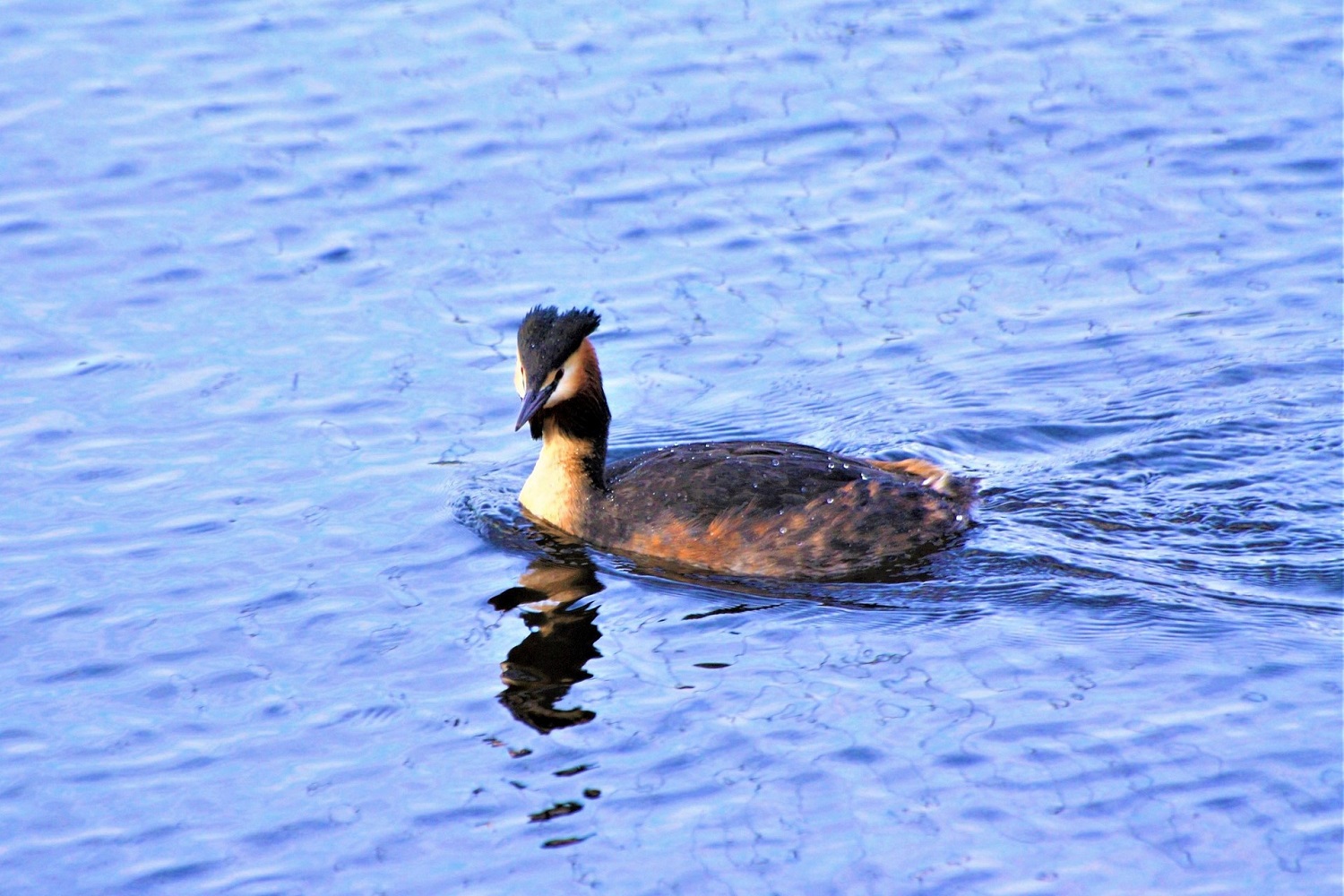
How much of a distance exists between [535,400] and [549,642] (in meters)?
1.55

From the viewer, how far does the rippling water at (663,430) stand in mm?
7707

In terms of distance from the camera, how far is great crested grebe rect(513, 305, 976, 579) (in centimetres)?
993

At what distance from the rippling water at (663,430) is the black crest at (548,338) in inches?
40.4

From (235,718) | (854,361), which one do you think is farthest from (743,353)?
(235,718)

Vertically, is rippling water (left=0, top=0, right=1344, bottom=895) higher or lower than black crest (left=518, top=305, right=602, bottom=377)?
lower

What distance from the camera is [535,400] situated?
10.2 m

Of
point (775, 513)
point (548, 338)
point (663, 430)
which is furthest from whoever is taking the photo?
point (663, 430)

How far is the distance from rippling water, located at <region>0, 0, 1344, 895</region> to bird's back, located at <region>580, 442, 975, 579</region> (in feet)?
0.79

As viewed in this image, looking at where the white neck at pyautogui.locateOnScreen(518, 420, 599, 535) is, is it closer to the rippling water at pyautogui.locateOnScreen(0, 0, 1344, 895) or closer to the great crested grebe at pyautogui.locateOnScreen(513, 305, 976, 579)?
the great crested grebe at pyautogui.locateOnScreen(513, 305, 976, 579)

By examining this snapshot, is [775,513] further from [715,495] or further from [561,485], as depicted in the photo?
[561,485]

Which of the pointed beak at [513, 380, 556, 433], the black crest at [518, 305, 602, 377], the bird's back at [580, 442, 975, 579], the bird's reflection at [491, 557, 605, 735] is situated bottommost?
the bird's reflection at [491, 557, 605, 735]

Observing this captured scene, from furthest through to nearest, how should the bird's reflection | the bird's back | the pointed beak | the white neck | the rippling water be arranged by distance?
the white neck
the pointed beak
the bird's back
the bird's reflection
the rippling water

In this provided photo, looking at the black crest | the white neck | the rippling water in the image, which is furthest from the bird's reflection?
the black crest

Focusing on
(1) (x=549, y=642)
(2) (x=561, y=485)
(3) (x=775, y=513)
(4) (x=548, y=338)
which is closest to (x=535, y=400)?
(4) (x=548, y=338)
